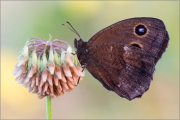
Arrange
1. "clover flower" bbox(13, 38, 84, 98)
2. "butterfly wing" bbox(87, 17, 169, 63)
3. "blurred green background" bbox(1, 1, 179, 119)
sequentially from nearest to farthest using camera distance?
"clover flower" bbox(13, 38, 84, 98) → "butterfly wing" bbox(87, 17, 169, 63) → "blurred green background" bbox(1, 1, 179, 119)

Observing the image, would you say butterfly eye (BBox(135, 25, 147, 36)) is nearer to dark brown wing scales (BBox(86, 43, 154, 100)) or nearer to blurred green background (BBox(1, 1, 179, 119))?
dark brown wing scales (BBox(86, 43, 154, 100))

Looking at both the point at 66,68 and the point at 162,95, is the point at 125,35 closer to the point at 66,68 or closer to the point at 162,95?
the point at 66,68

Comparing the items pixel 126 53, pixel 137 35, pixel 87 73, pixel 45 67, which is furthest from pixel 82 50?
pixel 87 73

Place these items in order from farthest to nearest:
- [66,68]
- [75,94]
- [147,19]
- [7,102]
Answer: [75,94] → [7,102] → [147,19] → [66,68]

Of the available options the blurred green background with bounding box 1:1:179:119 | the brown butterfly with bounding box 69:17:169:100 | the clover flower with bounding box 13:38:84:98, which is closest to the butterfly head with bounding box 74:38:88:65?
the brown butterfly with bounding box 69:17:169:100

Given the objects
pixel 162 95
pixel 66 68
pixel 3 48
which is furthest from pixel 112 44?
pixel 3 48

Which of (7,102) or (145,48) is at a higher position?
(145,48)

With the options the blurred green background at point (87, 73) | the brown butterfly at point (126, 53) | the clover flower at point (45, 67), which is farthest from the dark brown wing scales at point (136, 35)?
the blurred green background at point (87, 73)
